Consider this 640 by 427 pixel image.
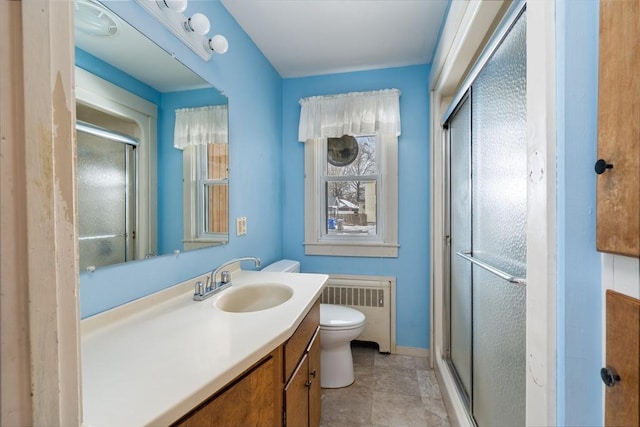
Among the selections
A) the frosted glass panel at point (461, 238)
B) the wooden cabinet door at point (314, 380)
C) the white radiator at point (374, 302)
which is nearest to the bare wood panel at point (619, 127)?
the frosted glass panel at point (461, 238)

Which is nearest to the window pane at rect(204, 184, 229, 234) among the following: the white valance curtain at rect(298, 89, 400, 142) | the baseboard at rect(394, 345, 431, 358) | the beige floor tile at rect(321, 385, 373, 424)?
the white valance curtain at rect(298, 89, 400, 142)

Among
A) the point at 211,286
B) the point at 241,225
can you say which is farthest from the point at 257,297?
the point at 241,225

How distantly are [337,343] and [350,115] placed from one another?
170 cm

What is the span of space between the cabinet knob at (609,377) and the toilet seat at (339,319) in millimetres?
1317

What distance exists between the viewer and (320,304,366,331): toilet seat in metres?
1.70

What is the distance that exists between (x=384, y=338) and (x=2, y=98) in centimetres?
238

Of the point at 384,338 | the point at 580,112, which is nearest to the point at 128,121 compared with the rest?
the point at 580,112

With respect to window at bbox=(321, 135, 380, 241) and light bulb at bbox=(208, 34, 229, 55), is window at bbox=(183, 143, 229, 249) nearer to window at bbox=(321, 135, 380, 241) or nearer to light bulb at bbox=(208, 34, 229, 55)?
light bulb at bbox=(208, 34, 229, 55)

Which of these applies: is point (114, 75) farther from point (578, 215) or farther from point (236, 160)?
point (578, 215)

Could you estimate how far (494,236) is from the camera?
110 cm

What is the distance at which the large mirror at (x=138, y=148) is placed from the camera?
2.88 feet

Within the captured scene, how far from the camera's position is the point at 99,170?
36.2 inches

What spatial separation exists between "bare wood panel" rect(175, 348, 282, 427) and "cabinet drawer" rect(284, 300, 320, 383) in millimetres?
50

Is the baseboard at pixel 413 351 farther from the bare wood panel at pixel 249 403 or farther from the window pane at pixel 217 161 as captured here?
the window pane at pixel 217 161
